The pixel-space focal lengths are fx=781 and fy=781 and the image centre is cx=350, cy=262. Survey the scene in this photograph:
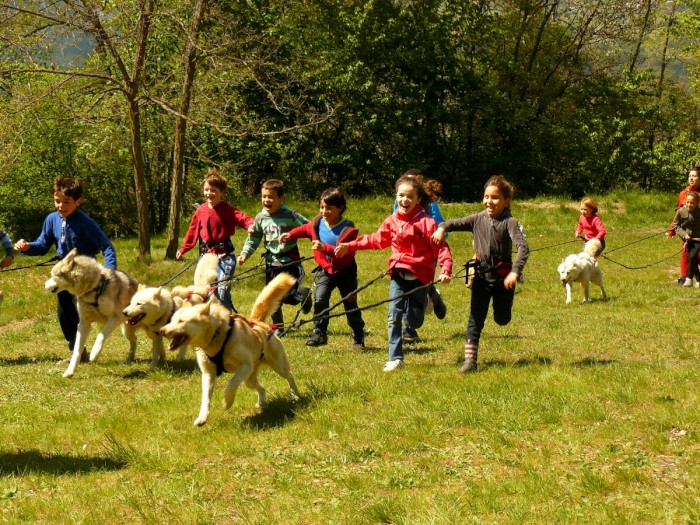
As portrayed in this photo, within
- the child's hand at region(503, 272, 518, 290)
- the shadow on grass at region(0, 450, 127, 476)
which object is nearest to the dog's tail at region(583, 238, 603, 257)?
the child's hand at region(503, 272, 518, 290)

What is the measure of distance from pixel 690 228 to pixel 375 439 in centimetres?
1202

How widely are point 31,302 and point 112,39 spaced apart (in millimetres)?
5631

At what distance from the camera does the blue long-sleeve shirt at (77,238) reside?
9086 mm

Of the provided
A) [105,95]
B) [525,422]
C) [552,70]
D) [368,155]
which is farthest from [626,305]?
[552,70]

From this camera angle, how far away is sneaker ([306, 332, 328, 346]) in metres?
10.1

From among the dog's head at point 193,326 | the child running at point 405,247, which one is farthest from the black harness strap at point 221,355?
the child running at point 405,247

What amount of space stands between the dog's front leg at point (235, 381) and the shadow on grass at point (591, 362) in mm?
3553

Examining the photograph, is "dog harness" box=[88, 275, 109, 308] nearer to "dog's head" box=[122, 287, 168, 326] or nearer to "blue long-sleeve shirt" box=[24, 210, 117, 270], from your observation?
"blue long-sleeve shirt" box=[24, 210, 117, 270]

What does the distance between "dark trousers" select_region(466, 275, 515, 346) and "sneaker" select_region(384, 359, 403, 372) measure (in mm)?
752

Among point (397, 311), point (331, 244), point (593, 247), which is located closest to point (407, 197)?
point (397, 311)

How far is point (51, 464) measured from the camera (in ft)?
18.9

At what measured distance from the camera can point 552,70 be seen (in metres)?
37.5

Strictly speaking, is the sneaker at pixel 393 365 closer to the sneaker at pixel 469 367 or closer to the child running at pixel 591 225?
the sneaker at pixel 469 367

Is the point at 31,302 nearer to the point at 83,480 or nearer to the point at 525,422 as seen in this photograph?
the point at 83,480
